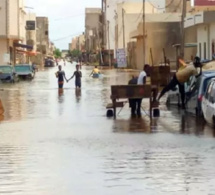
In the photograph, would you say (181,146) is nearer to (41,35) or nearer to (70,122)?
(70,122)

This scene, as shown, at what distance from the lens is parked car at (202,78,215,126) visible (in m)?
18.9

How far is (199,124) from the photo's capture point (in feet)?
64.0

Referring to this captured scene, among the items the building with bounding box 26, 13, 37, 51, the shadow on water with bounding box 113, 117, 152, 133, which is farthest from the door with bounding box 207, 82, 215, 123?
the building with bounding box 26, 13, 37, 51

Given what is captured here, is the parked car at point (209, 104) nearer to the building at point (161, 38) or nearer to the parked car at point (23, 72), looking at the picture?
the parked car at point (23, 72)

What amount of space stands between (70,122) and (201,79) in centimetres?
452

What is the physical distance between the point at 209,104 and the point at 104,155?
22.7ft

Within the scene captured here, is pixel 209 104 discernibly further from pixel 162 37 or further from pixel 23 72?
pixel 162 37

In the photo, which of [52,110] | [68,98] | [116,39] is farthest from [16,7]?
[52,110]

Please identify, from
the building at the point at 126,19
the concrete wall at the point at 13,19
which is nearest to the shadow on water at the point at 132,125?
the concrete wall at the point at 13,19

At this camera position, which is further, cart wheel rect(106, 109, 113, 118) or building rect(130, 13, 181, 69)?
building rect(130, 13, 181, 69)

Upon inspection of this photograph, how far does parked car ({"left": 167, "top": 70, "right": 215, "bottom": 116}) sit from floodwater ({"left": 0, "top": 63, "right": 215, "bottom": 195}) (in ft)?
1.57

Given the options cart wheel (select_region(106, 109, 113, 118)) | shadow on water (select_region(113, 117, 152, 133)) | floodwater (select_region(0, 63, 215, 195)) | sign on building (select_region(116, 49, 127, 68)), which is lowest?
shadow on water (select_region(113, 117, 152, 133))

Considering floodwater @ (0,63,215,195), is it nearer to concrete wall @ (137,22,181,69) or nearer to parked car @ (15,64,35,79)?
parked car @ (15,64,35,79)

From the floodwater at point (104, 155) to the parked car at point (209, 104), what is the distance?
1.07ft
